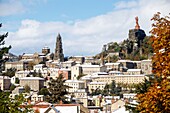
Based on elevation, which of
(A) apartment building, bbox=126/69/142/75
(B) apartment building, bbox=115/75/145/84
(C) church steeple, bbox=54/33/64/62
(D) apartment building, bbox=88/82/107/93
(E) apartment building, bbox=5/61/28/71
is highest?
(C) church steeple, bbox=54/33/64/62

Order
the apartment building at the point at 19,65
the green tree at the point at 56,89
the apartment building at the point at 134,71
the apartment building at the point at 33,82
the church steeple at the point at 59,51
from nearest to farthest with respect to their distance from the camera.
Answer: the green tree at the point at 56,89
the apartment building at the point at 33,82
the apartment building at the point at 134,71
the church steeple at the point at 59,51
the apartment building at the point at 19,65

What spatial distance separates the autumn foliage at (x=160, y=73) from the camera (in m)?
9.76

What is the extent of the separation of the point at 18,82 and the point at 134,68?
34905mm

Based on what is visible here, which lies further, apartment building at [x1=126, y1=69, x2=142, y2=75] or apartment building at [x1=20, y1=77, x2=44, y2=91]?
apartment building at [x1=126, y1=69, x2=142, y2=75]

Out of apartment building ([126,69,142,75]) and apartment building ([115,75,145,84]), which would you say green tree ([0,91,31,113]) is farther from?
apartment building ([126,69,142,75])

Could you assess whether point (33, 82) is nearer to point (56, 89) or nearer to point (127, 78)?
point (127, 78)

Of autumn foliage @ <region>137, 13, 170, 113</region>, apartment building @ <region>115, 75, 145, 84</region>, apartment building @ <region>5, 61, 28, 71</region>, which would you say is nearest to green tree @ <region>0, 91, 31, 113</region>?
autumn foliage @ <region>137, 13, 170, 113</region>

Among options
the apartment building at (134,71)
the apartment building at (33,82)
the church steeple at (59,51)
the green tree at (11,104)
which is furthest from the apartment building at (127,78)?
the green tree at (11,104)

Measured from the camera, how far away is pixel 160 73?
1013 centimetres

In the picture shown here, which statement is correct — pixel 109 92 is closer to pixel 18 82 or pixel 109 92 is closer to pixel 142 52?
pixel 18 82

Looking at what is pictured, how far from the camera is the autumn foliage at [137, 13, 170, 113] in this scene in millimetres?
9758

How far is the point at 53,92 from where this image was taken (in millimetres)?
27297

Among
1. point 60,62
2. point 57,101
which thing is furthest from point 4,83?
point 57,101

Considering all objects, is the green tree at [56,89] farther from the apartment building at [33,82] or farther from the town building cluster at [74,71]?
the apartment building at [33,82]
